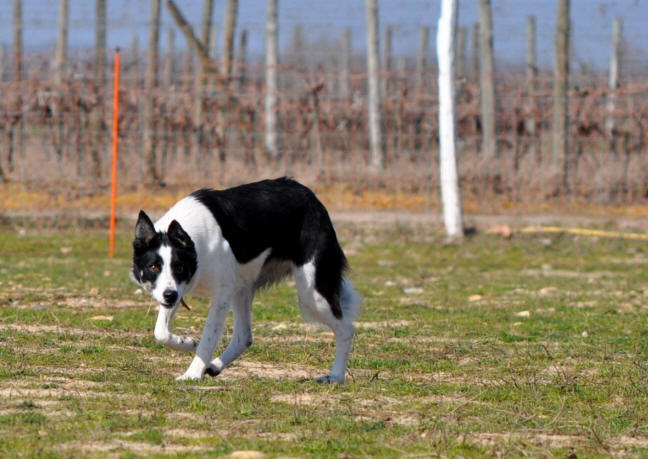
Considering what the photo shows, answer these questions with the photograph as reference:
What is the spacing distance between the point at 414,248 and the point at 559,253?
2085 mm

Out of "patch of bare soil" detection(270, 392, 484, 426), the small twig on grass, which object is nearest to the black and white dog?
"patch of bare soil" detection(270, 392, 484, 426)

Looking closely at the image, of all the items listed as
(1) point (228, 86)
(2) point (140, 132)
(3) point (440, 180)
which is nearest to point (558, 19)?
(3) point (440, 180)

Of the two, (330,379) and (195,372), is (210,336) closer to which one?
(195,372)

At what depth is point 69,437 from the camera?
523cm

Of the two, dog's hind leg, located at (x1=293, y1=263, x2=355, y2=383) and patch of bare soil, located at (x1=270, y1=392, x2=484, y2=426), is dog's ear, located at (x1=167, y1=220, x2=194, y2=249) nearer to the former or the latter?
dog's hind leg, located at (x1=293, y1=263, x2=355, y2=383)

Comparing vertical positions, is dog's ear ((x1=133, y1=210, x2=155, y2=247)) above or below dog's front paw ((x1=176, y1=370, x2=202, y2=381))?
above

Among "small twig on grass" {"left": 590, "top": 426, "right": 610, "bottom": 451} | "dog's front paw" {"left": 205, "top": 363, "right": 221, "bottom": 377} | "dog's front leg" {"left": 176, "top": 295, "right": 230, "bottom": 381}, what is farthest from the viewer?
"dog's front paw" {"left": 205, "top": 363, "right": 221, "bottom": 377}

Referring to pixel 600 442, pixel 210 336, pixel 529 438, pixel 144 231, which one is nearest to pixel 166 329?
pixel 210 336

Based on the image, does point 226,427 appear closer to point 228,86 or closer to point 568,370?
point 568,370

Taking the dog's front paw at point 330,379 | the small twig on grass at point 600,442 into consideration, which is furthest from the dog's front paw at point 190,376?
the small twig on grass at point 600,442

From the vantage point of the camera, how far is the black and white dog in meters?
7.18

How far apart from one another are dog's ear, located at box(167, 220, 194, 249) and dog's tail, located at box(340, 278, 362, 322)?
125 cm

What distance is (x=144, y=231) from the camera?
284 inches

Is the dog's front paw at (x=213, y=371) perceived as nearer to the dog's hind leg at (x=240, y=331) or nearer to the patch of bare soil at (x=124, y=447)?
the dog's hind leg at (x=240, y=331)
